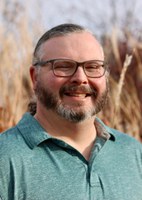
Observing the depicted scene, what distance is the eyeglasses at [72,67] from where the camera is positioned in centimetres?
198

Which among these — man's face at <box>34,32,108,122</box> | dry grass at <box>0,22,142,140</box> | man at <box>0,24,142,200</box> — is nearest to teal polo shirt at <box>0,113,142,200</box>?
man at <box>0,24,142,200</box>

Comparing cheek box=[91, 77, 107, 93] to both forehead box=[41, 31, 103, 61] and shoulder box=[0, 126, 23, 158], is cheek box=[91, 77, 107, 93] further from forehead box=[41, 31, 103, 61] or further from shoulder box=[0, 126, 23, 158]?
shoulder box=[0, 126, 23, 158]

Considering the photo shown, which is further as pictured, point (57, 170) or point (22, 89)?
point (22, 89)

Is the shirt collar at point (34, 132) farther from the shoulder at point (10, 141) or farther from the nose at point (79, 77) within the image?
the nose at point (79, 77)

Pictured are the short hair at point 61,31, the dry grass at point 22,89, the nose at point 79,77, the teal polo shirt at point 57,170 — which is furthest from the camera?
Result: the dry grass at point 22,89

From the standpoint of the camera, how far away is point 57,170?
1.87 m

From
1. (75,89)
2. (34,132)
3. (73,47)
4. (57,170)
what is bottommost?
(57,170)

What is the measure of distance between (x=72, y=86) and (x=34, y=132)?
212 millimetres

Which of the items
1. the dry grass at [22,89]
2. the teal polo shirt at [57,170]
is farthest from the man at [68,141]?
the dry grass at [22,89]

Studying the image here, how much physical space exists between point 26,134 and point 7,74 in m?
1.54

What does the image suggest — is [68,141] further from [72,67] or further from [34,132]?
[72,67]

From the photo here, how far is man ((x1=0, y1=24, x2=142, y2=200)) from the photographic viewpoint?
72.7 inches

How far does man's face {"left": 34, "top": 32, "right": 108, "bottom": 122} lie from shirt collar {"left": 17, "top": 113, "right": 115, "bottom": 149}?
0.25ft

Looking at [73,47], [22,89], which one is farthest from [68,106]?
[22,89]
